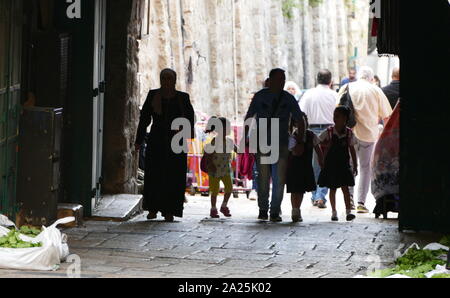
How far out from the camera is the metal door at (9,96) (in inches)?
369

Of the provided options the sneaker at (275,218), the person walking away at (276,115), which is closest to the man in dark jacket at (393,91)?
the person walking away at (276,115)

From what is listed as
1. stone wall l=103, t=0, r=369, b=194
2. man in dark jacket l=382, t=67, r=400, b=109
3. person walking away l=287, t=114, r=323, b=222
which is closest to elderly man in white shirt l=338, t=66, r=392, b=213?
man in dark jacket l=382, t=67, r=400, b=109

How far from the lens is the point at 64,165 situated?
471 inches

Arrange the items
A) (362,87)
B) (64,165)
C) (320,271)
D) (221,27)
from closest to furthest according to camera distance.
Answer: (320,271) → (64,165) → (362,87) → (221,27)

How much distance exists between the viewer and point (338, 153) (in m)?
12.5

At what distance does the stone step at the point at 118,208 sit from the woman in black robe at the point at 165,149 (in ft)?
1.29

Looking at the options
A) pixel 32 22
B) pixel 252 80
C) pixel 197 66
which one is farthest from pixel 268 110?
pixel 252 80

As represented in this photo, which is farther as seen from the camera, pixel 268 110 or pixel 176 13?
pixel 176 13

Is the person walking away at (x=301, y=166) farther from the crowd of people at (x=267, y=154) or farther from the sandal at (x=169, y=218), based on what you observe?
the sandal at (x=169, y=218)

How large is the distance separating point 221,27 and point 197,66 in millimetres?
4367

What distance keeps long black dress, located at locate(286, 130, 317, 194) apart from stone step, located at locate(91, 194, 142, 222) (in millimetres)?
1793

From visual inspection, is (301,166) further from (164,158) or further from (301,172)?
(164,158)
